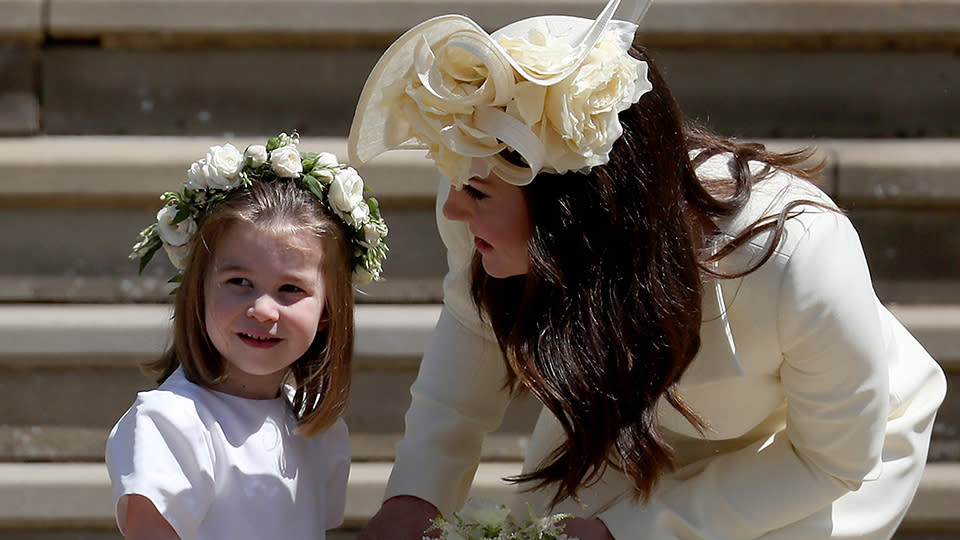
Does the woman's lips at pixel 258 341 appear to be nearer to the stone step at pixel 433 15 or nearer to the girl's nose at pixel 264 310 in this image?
the girl's nose at pixel 264 310

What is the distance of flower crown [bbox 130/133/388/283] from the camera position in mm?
2219

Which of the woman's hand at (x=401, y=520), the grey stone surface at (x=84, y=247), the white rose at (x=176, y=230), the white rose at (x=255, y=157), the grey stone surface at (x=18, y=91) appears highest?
the white rose at (x=255, y=157)

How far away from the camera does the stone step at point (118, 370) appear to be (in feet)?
10.3

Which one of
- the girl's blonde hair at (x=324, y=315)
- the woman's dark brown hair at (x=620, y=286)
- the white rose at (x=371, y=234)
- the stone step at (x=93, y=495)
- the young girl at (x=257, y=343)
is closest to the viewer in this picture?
the woman's dark brown hair at (x=620, y=286)

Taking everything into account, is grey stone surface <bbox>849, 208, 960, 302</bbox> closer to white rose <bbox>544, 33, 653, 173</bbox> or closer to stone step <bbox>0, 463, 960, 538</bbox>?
stone step <bbox>0, 463, 960, 538</bbox>

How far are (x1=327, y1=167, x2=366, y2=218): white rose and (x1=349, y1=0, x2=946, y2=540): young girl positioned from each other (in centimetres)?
17

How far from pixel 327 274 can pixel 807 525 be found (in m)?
1.01

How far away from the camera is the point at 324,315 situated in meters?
2.32

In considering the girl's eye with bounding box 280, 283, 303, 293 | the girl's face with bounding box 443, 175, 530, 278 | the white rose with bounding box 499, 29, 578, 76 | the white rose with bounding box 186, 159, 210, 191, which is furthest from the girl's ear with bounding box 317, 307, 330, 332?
the white rose with bounding box 499, 29, 578, 76

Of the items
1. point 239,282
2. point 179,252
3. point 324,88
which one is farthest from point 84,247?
point 239,282

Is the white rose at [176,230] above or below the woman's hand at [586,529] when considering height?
above

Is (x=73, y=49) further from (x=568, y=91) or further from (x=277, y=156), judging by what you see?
(x=568, y=91)

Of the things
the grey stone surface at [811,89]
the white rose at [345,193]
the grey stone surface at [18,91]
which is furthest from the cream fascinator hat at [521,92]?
the grey stone surface at [18,91]

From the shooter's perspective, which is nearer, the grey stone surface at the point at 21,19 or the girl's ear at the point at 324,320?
the girl's ear at the point at 324,320
